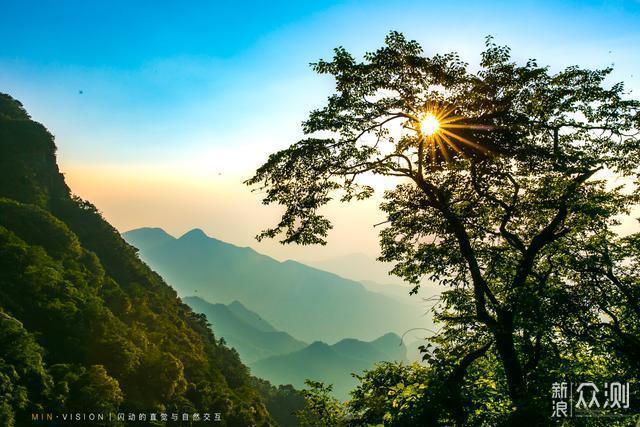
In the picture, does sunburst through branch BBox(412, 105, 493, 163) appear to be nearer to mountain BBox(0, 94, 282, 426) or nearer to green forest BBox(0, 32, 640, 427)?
green forest BBox(0, 32, 640, 427)

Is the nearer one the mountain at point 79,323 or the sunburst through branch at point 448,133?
the sunburst through branch at point 448,133

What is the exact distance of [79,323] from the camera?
54344 millimetres

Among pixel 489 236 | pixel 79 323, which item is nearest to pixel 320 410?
pixel 489 236

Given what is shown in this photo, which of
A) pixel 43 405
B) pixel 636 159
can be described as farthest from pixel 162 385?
pixel 636 159

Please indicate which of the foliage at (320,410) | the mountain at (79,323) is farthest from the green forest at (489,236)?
the mountain at (79,323)

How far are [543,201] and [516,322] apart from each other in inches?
174

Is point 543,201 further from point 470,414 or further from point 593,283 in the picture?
point 470,414

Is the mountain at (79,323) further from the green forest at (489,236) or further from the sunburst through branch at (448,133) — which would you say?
the sunburst through branch at (448,133)

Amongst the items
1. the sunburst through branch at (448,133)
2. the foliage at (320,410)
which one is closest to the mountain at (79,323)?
the foliage at (320,410)

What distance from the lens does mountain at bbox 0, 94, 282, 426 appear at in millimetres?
41594

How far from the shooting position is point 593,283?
1064 centimetres

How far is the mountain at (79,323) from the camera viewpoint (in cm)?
4159

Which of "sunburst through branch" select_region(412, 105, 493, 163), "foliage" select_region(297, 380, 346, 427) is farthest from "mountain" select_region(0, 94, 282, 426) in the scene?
"sunburst through branch" select_region(412, 105, 493, 163)

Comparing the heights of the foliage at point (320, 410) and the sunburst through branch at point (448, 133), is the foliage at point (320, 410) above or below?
below
